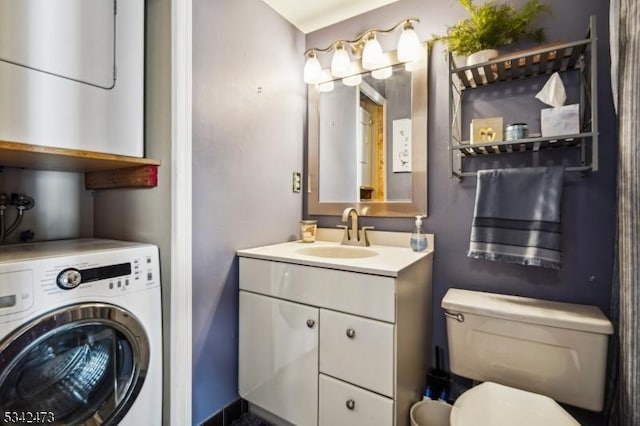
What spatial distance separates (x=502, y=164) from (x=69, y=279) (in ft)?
5.75

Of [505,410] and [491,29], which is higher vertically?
[491,29]

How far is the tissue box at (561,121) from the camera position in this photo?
117 cm

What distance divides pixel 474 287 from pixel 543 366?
407mm

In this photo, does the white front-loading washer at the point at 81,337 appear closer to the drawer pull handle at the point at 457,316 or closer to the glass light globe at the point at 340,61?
the drawer pull handle at the point at 457,316

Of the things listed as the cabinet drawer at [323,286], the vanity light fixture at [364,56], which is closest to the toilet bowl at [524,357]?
the cabinet drawer at [323,286]

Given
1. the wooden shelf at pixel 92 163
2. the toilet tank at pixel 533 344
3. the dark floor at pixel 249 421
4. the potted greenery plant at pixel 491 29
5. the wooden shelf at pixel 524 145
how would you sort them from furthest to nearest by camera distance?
1. the dark floor at pixel 249 421
2. the potted greenery plant at pixel 491 29
3. the wooden shelf at pixel 524 145
4. the toilet tank at pixel 533 344
5. the wooden shelf at pixel 92 163

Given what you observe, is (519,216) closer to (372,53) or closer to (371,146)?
(371,146)

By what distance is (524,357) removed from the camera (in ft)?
3.84

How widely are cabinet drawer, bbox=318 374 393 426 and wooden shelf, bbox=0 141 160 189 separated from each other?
1.12 m

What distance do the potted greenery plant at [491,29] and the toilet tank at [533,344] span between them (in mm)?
1062

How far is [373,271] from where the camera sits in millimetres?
1104

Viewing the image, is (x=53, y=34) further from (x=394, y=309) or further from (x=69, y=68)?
(x=394, y=309)

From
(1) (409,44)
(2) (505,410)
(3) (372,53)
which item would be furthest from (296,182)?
(2) (505,410)

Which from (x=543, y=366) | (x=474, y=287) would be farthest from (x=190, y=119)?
(x=543, y=366)
